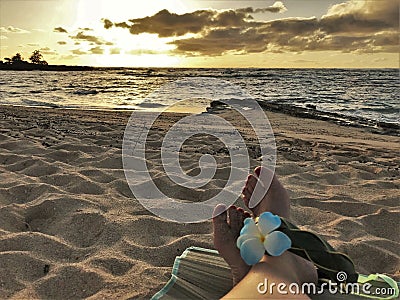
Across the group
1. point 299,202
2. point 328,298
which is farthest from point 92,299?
point 299,202

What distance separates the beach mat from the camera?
1.52 meters

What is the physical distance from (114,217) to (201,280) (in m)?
0.78

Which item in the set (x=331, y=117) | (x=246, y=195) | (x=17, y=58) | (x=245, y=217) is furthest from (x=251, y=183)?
(x=17, y=58)

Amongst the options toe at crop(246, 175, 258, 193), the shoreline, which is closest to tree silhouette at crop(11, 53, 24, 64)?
the shoreline

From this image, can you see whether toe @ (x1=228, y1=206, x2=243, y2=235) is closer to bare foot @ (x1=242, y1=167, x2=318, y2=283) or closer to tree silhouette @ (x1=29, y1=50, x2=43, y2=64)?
bare foot @ (x1=242, y1=167, x2=318, y2=283)

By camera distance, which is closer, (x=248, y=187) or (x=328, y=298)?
(x=328, y=298)

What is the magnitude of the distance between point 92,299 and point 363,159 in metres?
3.30

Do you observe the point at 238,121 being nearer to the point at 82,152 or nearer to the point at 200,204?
the point at 82,152

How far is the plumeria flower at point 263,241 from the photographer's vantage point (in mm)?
1354

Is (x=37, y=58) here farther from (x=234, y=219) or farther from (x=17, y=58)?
(x=234, y=219)

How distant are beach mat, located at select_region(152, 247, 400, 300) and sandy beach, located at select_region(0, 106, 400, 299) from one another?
0.08 metres

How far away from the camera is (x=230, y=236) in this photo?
1.61 metres

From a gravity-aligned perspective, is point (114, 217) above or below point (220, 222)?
below

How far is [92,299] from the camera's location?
1531 millimetres
